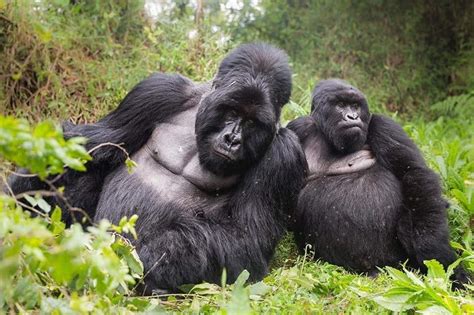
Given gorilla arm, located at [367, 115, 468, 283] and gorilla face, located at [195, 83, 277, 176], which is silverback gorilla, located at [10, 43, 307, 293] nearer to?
gorilla face, located at [195, 83, 277, 176]

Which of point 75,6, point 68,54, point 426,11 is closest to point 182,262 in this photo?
point 68,54

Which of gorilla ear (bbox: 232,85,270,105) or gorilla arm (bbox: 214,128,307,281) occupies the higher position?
gorilla ear (bbox: 232,85,270,105)

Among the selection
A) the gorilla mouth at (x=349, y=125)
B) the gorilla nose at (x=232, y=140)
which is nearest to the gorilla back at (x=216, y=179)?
the gorilla nose at (x=232, y=140)

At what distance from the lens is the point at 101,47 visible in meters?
6.59

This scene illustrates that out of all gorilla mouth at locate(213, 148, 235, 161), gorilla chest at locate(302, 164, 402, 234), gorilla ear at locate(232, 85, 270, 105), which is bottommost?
gorilla chest at locate(302, 164, 402, 234)

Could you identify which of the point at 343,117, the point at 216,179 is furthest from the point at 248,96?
the point at 343,117

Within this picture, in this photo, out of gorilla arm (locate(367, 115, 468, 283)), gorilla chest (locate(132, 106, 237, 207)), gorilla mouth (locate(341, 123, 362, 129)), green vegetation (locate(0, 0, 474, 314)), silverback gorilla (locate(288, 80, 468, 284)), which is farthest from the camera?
gorilla mouth (locate(341, 123, 362, 129))

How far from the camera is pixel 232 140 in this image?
156 inches

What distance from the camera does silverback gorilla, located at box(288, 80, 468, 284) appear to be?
474cm

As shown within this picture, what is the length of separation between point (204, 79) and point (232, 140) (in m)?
2.64

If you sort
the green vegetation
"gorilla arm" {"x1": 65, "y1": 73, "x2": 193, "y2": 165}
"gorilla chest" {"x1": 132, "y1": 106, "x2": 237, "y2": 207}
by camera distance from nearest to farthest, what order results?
the green vegetation, "gorilla chest" {"x1": 132, "y1": 106, "x2": 237, "y2": 207}, "gorilla arm" {"x1": 65, "y1": 73, "x2": 193, "y2": 165}

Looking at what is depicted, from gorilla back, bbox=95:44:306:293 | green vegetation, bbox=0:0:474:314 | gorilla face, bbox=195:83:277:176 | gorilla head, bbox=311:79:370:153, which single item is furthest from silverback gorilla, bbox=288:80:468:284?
gorilla face, bbox=195:83:277:176

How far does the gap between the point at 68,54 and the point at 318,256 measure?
2.92 m

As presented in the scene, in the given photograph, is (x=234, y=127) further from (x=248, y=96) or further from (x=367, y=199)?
(x=367, y=199)
